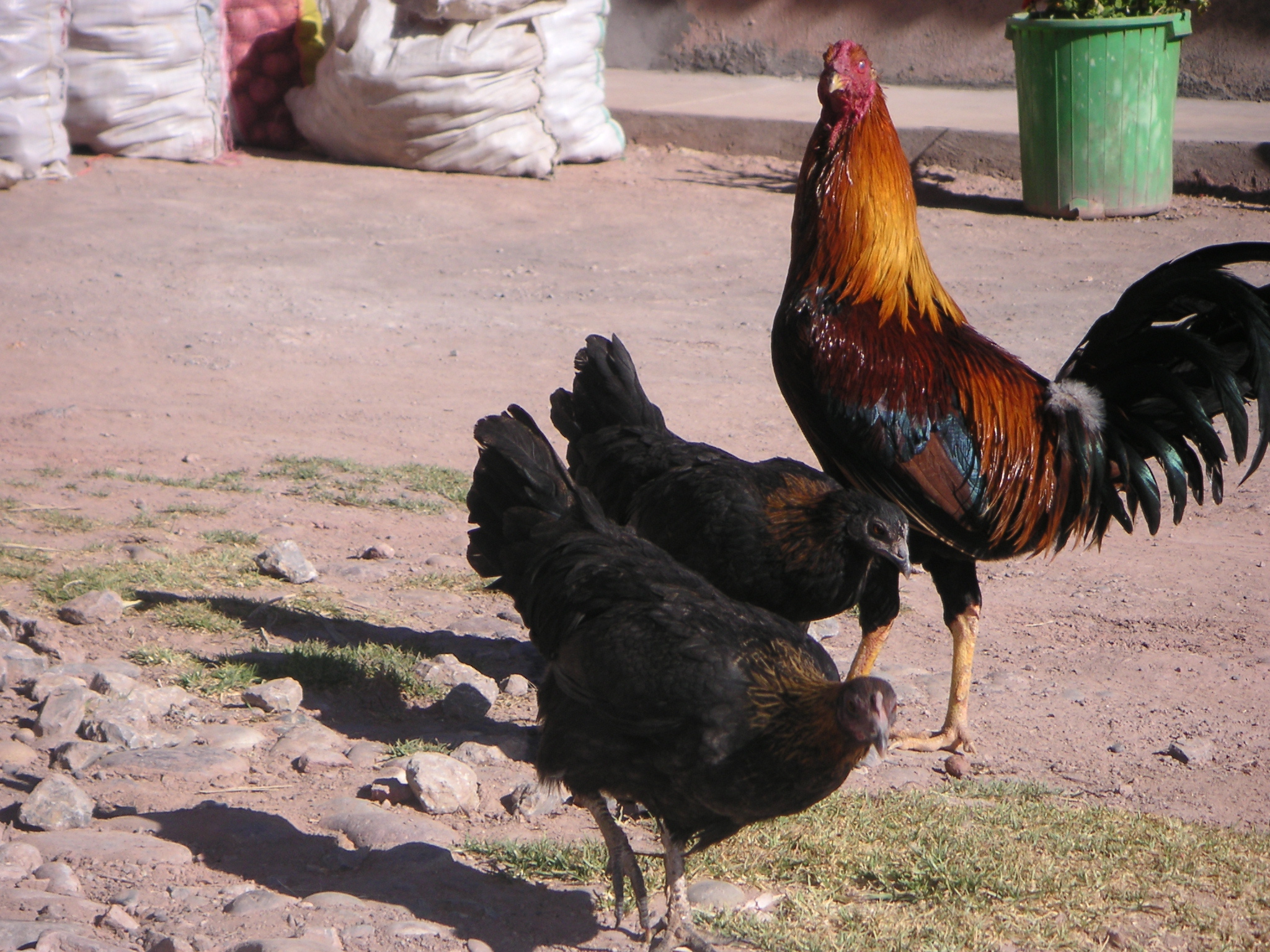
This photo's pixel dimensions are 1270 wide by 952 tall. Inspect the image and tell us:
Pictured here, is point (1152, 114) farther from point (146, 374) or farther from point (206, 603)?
point (206, 603)

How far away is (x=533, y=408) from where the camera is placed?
7.60m

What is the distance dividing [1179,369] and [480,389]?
442cm

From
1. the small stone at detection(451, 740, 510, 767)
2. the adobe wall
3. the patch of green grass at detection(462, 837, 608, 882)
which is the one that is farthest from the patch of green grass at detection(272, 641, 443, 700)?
the adobe wall

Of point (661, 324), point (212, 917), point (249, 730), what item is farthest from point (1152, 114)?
point (212, 917)

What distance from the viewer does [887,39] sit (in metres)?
16.0

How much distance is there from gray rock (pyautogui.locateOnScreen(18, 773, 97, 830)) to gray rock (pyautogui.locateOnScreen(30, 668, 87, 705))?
27.2 inches

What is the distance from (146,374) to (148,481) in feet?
6.43

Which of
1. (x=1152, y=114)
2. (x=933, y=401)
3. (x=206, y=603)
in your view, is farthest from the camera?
(x=1152, y=114)

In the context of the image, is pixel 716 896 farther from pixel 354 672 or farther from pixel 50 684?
pixel 50 684

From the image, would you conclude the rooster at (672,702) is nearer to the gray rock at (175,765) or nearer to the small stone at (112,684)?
the gray rock at (175,765)

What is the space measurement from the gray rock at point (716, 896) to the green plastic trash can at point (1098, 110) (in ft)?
30.9

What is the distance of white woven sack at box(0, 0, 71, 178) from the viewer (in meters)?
11.4

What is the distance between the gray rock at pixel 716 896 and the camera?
3.56m

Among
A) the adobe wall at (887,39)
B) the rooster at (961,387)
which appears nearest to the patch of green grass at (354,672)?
the rooster at (961,387)
